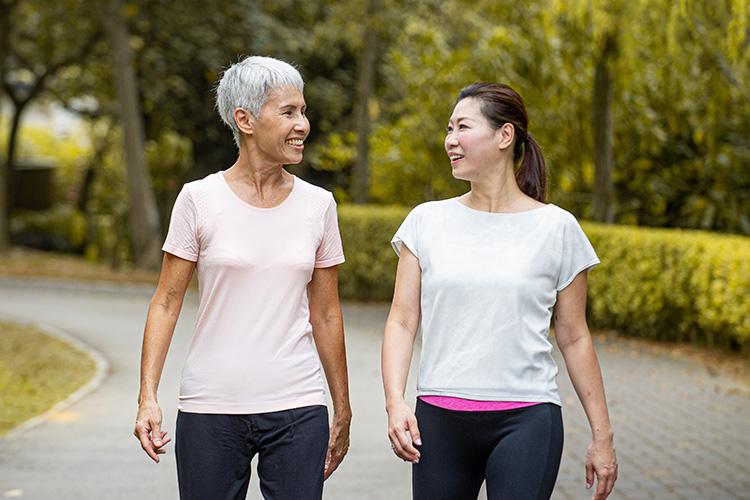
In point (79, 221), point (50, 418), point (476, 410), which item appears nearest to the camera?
point (476, 410)

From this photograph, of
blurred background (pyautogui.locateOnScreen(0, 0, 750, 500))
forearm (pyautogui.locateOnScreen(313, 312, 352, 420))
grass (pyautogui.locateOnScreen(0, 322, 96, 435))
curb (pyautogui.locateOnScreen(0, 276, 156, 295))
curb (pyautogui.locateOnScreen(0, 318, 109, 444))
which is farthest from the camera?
curb (pyautogui.locateOnScreen(0, 276, 156, 295))

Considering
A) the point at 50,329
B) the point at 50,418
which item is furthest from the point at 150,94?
the point at 50,418

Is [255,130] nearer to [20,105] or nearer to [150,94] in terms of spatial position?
[150,94]

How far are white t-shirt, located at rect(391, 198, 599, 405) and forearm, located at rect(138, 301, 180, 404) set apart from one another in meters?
0.73

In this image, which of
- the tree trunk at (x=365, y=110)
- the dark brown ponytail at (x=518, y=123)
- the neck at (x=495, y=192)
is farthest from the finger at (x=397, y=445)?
the tree trunk at (x=365, y=110)

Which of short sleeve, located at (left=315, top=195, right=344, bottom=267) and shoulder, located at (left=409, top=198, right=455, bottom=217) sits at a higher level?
shoulder, located at (left=409, top=198, right=455, bottom=217)

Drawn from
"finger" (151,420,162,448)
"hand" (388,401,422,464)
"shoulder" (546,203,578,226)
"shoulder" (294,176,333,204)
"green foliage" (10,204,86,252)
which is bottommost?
"green foliage" (10,204,86,252)

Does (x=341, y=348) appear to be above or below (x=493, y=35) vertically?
below

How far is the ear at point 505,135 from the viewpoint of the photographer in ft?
12.2

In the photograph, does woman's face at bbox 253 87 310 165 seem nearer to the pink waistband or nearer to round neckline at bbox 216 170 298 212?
round neckline at bbox 216 170 298 212

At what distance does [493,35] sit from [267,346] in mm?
15868

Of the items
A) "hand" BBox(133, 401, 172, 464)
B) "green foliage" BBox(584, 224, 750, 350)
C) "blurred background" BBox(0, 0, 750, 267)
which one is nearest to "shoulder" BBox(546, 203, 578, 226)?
"hand" BBox(133, 401, 172, 464)

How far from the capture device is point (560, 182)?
61.5ft

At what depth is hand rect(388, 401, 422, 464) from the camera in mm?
3488
